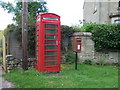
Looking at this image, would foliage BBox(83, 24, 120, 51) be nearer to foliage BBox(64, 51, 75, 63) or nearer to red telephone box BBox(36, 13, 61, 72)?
foliage BBox(64, 51, 75, 63)

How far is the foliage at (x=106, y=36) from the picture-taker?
8680 millimetres

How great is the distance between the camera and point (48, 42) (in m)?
6.43

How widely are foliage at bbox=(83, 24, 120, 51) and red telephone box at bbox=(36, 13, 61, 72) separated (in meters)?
3.25

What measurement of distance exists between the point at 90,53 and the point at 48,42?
3516mm

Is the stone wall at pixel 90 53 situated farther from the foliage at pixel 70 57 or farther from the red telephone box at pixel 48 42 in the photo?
the red telephone box at pixel 48 42

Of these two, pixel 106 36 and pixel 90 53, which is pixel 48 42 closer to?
pixel 90 53

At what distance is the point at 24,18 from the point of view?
21.4 feet

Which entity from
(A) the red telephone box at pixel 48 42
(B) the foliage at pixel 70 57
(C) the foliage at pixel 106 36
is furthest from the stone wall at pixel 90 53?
(A) the red telephone box at pixel 48 42

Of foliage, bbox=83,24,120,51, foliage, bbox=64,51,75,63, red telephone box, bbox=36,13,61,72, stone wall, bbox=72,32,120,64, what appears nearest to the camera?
red telephone box, bbox=36,13,61,72

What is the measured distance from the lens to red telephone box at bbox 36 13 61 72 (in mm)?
6266

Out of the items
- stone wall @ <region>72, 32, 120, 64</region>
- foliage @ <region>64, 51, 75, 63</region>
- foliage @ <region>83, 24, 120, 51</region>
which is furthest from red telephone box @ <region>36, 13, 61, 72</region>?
foliage @ <region>83, 24, 120, 51</region>

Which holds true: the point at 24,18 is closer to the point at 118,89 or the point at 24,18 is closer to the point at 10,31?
the point at 10,31

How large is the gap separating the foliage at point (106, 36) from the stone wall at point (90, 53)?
0.31 meters

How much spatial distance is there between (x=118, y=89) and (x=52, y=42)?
10.9ft
